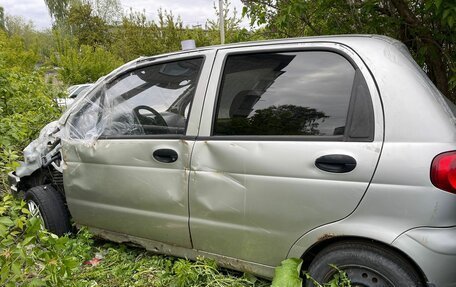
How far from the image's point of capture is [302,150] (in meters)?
2.01


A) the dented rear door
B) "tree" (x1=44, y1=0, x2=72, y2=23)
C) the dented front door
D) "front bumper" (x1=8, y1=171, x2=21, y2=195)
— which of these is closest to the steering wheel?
the dented front door

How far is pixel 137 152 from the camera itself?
2.65 meters

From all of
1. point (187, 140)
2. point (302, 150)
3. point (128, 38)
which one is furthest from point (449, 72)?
point (128, 38)

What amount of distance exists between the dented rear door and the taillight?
0.82 feet

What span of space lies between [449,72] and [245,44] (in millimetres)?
2072

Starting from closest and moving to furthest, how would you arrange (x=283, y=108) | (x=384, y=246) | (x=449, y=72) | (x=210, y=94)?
(x=384, y=246) < (x=283, y=108) < (x=210, y=94) < (x=449, y=72)

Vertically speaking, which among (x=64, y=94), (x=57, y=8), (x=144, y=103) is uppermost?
(x=57, y=8)

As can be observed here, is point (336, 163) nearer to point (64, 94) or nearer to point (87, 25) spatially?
point (64, 94)

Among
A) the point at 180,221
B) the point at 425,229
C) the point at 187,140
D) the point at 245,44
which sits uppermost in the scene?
the point at 245,44

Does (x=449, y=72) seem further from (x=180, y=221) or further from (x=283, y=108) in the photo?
(x=180, y=221)

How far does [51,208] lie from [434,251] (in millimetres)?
2938

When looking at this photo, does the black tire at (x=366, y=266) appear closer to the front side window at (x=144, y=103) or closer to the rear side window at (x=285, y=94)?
the rear side window at (x=285, y=94)

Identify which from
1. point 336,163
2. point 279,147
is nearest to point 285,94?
point 279,147

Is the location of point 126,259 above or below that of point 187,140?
below
